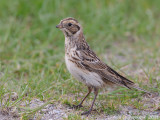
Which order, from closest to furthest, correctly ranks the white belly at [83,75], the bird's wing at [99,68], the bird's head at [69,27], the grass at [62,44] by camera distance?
1. the white belly at [83,75]
2. the bird's wing at [99,68]
3. the bird's head at [69,27]
4. the grass at [62,44]

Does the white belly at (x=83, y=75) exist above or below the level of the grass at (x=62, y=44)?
below

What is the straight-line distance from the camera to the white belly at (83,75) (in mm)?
6105

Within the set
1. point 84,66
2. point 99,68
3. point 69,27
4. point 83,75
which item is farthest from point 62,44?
point 83,75

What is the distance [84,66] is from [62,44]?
3225mm

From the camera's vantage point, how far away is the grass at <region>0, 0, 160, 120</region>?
671 cm

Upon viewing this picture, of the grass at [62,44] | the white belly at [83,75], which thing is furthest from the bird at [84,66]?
the grass at [62,44]

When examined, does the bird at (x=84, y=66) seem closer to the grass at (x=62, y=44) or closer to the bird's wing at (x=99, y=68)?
the bird's wing at (x=99, y=68)

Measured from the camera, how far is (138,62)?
28.2ft

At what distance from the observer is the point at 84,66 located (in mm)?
6234

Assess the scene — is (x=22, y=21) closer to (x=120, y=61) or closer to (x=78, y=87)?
(x=120, y=61)

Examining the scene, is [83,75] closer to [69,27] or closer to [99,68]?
[99,68]

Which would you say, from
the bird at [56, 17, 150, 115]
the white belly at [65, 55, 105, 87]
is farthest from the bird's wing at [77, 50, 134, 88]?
the white belly at [65, 55, 105, 87]

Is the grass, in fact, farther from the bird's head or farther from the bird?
the bird's head

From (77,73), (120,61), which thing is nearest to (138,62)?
(120,61)
